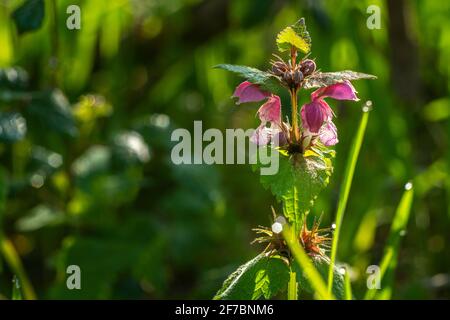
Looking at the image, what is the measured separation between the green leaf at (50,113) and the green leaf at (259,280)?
2.06ft

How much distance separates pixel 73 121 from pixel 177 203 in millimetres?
338

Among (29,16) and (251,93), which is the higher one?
(29,16)

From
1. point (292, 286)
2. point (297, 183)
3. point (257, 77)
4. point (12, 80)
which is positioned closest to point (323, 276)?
point (292, 286)

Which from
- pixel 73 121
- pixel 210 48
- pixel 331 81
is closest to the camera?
pixel 331 81

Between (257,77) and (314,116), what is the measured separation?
8 cm

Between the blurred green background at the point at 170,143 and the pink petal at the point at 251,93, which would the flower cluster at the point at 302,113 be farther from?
the blurred green background at the point at 170,143

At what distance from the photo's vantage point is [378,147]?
6.14 feet

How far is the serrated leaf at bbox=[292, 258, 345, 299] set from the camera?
3.04 ft

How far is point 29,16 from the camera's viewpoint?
1.30 metres

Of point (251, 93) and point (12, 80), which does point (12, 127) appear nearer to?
point (12, 80)

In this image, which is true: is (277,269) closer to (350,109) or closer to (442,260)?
(442,260)

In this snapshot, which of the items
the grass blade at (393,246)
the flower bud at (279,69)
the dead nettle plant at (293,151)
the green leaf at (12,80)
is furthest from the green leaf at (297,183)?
the green leaf at (12,80)

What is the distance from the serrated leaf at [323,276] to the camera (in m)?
0.93
